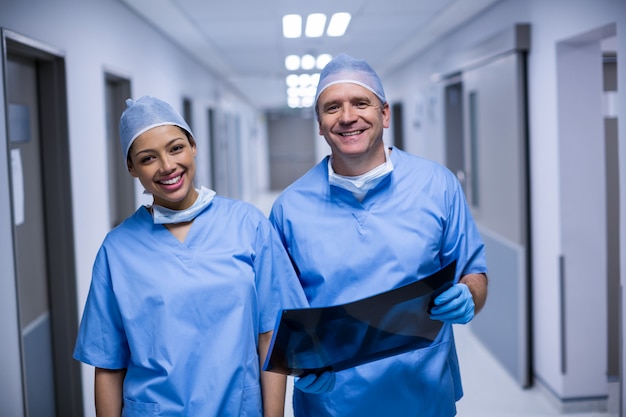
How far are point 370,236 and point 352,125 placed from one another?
0.91 feet

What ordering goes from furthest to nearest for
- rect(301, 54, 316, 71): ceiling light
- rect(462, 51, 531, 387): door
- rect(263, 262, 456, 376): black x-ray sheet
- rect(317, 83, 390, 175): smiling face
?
rect(301, 54, 316, 71): ceiling light, rect(462, 51, 531, 387): door, rect(317, 83, 390, 175): smiling face, rect(263, 262, 456, 376): black x-ray sheet

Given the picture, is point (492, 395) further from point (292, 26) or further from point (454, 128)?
point (292, 26)

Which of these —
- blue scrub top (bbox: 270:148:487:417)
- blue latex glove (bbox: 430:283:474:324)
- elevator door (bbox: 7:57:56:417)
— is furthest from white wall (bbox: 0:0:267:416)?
blue latex glove (bbox: 430:283:474:324)

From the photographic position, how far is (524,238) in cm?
318

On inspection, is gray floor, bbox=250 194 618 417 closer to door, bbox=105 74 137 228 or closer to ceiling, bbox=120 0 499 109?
door, bbox=105 74 137 228

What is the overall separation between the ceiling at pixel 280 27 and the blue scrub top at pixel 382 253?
2019 mm

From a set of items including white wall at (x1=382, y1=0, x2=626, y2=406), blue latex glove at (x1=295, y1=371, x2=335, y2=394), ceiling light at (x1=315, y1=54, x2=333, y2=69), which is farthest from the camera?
ceiling light at (x1=315, y1=54, x2=333, y2=69)

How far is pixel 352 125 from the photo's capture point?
1.51 metres

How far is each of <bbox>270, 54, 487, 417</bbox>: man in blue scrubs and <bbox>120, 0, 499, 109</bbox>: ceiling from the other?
1956mm

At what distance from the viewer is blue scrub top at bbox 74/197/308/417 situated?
1.31 meters

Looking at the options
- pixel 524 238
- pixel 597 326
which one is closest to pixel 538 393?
pixel 597 326

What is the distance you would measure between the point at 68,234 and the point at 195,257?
4.38ft

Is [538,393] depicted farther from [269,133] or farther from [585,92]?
[269,133]

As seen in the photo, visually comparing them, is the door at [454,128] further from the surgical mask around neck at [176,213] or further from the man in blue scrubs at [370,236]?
the surgical mask around neck at [176,213]
